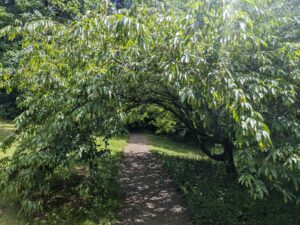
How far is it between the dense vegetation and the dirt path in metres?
1.16

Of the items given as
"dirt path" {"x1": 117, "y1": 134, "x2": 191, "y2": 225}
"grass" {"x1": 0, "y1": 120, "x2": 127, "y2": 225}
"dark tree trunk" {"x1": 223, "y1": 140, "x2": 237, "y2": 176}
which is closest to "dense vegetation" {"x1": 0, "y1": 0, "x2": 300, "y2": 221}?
"grass" {"x1": 0, "y1": 120, "x2": 127, "y2": 225}

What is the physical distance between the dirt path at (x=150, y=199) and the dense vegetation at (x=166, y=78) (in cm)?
116

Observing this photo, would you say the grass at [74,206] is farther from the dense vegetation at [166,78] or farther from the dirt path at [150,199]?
the dense vegetation at [166,78]

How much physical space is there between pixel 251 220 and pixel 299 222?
2.32ft

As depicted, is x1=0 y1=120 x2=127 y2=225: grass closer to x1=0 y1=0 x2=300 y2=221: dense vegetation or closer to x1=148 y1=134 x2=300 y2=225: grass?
x1=0 y1=0 x2=300 y2=221: dense vegetation

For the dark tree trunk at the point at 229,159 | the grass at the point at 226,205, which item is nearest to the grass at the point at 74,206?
the grass at the point at 226,205

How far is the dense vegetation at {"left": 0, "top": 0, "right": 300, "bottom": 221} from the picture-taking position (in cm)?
222

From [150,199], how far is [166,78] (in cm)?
289

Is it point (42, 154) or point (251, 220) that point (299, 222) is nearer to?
point (251, 220)

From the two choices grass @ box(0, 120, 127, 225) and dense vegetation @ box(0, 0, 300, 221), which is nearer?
dense vegetation @ box(0, 0, 300, 221)

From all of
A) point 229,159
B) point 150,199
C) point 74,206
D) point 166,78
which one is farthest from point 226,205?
point 166,78

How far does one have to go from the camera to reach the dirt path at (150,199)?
3.75 m

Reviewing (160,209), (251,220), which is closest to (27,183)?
(160,209)

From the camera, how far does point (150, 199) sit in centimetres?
450
